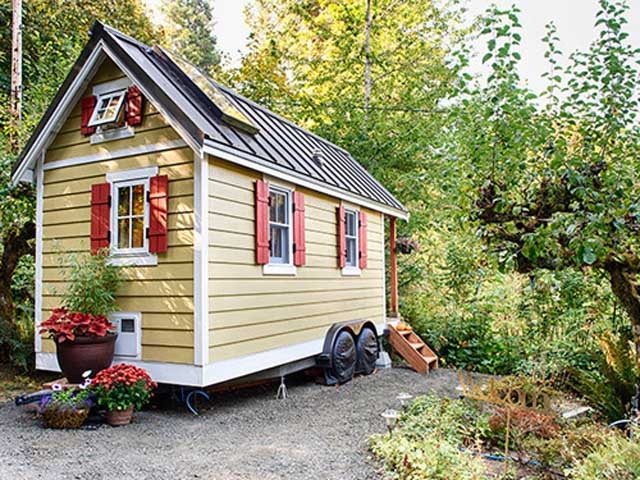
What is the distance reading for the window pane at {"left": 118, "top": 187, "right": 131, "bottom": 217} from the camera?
5.91 meters

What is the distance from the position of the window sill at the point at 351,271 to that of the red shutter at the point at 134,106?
4.04 metres

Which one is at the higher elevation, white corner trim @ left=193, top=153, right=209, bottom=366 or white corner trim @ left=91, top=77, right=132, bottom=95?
white corner trim @ left=91, top=77, right=132, bottom=95

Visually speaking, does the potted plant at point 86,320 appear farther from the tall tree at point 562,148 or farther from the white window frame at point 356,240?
the tall tree at point 562,148

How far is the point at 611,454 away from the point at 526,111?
241 centimetres

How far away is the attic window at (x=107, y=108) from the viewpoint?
5855mm

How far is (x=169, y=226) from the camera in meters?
5.49

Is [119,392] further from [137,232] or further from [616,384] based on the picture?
[616,384]

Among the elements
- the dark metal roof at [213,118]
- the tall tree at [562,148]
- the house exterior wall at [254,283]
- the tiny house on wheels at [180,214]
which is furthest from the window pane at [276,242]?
the tall tree at [562,148]

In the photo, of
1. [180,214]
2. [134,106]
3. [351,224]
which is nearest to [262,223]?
[180,214]

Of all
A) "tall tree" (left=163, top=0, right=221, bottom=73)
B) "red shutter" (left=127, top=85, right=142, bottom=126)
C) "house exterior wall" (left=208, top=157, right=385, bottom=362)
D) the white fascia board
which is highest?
"tall tree" (left=163, top=0, right=221, bottom=73)

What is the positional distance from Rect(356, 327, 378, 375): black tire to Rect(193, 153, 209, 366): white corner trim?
11.7ft

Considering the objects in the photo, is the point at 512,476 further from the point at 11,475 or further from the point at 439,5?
the point at 439,5

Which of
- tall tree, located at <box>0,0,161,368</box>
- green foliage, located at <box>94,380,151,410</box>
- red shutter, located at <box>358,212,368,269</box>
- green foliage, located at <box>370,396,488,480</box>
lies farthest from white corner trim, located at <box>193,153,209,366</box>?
red shutter, located at <box>358,212,368,269</box>

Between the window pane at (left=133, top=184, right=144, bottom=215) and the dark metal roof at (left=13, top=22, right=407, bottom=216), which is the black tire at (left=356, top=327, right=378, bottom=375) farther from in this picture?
the window pane at (left=133, top=184, right=144, bottom=215)
